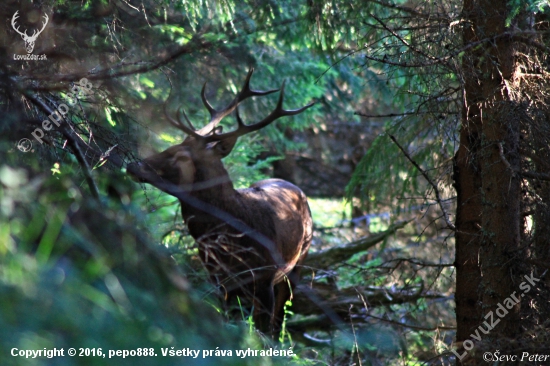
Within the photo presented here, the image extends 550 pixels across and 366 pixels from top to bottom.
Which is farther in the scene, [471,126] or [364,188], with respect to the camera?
[364,188]

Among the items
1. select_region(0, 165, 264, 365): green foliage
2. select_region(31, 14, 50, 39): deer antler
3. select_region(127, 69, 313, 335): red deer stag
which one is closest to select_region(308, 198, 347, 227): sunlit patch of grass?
select_region(127, 69, 313, 335): red deer stag

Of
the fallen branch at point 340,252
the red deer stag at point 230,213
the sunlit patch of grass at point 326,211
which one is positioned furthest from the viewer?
the sunlit patch of grass at point 326,211

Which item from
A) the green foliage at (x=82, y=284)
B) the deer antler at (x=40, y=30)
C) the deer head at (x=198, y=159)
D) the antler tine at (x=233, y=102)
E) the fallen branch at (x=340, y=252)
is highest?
the antler tine at (x=233, y=102)

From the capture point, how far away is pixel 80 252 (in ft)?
5.24

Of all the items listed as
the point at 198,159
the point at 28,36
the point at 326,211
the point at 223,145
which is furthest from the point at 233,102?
the point at 326,211

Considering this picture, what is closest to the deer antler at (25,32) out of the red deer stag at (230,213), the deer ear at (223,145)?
the red deer stag at (230,213)

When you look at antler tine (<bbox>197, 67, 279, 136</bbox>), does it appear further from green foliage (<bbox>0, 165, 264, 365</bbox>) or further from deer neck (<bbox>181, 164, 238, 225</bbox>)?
green foliage (<bbox>0, 165, 264, 365</bbox>)

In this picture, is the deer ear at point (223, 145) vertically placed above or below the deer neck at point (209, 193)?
above

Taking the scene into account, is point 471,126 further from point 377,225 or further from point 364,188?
point 377,225

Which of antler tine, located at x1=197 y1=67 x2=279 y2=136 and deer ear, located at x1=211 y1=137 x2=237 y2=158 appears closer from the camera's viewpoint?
deer ear, located at x1=211 y1=137 x2=237 y2=158

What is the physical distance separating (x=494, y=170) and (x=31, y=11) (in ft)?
12.3

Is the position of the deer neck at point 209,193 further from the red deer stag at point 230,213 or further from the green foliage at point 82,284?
the green foliage at point 82,284

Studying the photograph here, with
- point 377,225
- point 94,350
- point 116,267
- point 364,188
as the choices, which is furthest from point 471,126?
point 377,225

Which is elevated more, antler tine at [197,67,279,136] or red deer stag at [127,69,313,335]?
antler tine at [197,67,279,136]
